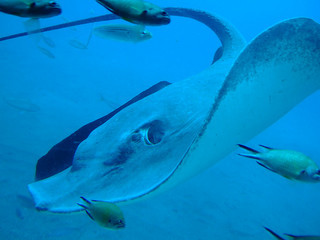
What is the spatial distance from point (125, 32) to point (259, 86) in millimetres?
1844

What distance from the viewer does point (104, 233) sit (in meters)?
A: 4.53

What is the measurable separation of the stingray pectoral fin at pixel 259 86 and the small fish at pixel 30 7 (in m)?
1.26

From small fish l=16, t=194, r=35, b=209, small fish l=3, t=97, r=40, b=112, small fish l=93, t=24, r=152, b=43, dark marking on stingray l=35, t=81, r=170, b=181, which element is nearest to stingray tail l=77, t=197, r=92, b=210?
dark marking on stingray l=35, t=81, r=170, b=181

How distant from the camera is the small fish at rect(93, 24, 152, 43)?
2.92m

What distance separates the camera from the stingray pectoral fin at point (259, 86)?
1827mm

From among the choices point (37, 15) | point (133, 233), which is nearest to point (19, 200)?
point (133, 233)

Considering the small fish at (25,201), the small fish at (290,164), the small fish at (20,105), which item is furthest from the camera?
the small fish at (20,105)

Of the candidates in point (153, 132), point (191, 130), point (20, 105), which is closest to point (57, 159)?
point (153, 132)

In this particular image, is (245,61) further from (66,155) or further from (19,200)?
(19,200)

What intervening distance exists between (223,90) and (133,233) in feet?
12.9

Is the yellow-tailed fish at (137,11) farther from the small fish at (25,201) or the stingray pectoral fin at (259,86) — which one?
the small fish at (25,201)

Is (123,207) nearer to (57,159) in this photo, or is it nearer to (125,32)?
(57,159)

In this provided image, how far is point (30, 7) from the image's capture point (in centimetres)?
142

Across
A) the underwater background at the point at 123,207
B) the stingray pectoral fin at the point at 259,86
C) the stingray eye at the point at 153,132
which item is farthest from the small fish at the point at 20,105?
the stingray pectoral fin at the point at 259,86
